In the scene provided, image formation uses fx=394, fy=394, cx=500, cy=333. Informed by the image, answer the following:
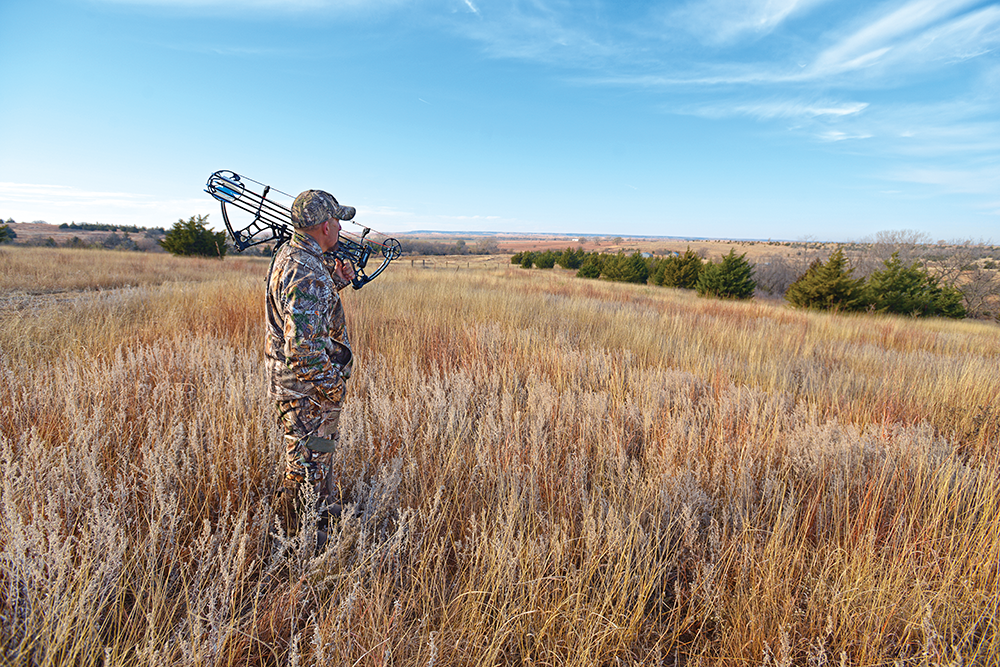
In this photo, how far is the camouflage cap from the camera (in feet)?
6.49

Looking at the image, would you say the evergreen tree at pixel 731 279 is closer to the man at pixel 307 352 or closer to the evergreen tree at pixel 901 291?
the evergreen tree at pixel 901 291

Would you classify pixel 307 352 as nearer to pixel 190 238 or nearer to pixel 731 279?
pixel 731 279

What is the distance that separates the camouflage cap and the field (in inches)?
55.4

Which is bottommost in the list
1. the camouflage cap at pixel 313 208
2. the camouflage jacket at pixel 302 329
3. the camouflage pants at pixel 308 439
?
the camouflage pants at pixel 308 439

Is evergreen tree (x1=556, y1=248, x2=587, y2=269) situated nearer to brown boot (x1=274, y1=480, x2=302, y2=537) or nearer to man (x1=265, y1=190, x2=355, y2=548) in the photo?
man (x1=265, y1=190, x2=355, y2=548)

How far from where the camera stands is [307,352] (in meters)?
1.89

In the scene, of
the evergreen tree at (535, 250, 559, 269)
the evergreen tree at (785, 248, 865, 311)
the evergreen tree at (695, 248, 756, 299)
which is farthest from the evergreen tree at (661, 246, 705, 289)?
the evergreen tree at (535, 250, 559, 269)

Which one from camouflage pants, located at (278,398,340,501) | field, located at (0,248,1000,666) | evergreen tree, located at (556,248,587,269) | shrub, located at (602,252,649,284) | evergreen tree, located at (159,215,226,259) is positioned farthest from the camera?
evergreen tree, located at (556,248,587,269)

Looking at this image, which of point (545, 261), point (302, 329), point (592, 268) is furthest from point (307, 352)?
point (545, 261)

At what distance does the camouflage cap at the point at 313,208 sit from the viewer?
1.98m

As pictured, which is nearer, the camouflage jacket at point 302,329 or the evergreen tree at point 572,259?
the camouflage jacket at point 302,329

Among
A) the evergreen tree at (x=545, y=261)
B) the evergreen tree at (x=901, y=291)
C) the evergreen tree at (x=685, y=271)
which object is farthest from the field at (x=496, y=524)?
the evergreen tree at (x=545, y=261)

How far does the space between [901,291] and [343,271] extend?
26.1 meters

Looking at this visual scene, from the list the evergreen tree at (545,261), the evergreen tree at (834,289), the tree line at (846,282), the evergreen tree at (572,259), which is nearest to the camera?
the evergreen tree at (834,289)
